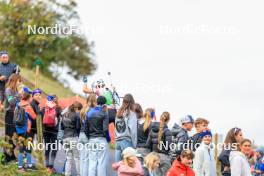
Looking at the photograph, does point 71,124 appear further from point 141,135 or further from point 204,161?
point 204,161

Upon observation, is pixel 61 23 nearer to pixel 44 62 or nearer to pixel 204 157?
pixel 44 62

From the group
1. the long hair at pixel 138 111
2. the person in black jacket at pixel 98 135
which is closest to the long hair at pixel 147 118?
the long hair at pixel 138 111

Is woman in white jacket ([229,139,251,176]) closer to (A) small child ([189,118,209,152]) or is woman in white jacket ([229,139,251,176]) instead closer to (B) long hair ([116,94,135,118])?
(A) small child ([189,118,209,152])

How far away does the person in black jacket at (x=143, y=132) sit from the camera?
60.6 feet

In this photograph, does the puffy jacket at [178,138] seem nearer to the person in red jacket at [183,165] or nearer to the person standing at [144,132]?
the person standing at [144,132]

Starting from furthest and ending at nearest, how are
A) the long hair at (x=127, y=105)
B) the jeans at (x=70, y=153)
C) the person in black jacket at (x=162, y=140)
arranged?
the jeans at (x=70, y=153)
the long hair at (x=127, y=105)
the person in black jacket at (x=162, y=140)

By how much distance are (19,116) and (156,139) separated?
3.18 metres

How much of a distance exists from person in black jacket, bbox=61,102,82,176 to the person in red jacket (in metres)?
3.29

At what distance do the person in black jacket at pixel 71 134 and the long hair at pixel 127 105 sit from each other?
1.24 metres

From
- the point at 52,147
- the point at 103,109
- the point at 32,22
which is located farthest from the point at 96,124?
the point at 32,22

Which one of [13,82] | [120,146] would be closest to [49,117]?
[13,82]

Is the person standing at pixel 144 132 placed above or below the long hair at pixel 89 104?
below

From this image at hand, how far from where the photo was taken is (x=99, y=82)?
2050 centimetres

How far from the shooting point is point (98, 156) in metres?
18.6
